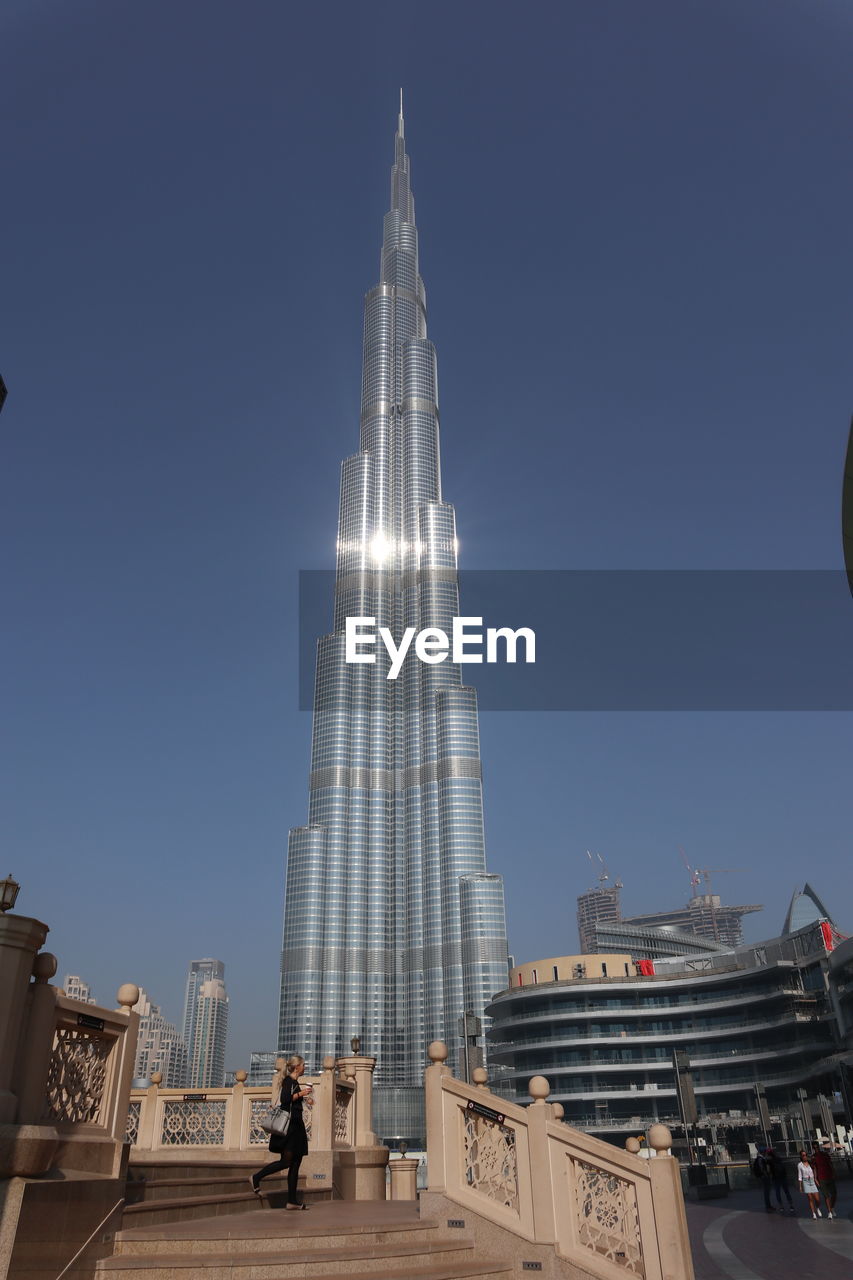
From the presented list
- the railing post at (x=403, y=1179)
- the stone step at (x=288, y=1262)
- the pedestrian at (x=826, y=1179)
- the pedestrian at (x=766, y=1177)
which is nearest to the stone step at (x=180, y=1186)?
the stone step at (x=288, y=1262)

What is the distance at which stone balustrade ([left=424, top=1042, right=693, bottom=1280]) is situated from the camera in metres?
7.39

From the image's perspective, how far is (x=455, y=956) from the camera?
154 meters

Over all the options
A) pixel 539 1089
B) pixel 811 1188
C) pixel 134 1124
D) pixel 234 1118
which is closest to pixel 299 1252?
pixel 539 1089

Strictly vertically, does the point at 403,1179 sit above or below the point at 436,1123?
below

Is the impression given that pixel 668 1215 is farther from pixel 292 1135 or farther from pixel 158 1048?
pixel 158 1048

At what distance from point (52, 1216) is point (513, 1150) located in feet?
14.1

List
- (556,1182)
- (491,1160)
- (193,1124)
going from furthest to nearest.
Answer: (193,1124)
(491,1160)
(556,1182)

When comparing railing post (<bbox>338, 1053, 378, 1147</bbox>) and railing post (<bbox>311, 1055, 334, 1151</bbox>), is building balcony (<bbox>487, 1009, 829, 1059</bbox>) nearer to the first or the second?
railing post (<bbox>338, 1053, 378, 1147</bbox>)

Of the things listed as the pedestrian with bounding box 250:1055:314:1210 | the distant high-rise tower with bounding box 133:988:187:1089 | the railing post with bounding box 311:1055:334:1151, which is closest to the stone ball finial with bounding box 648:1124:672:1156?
the pedestrian with bounding box 250:1055:314:1210

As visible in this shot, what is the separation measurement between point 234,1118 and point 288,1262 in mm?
8110

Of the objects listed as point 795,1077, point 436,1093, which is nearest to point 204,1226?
point 436,1093

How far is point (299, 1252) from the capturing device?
23.7ft

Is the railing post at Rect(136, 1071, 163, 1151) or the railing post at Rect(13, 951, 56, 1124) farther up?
the railing post at Rect(13, 951, 56, 1124)

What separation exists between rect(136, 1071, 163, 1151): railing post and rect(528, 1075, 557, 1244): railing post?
331 inches
